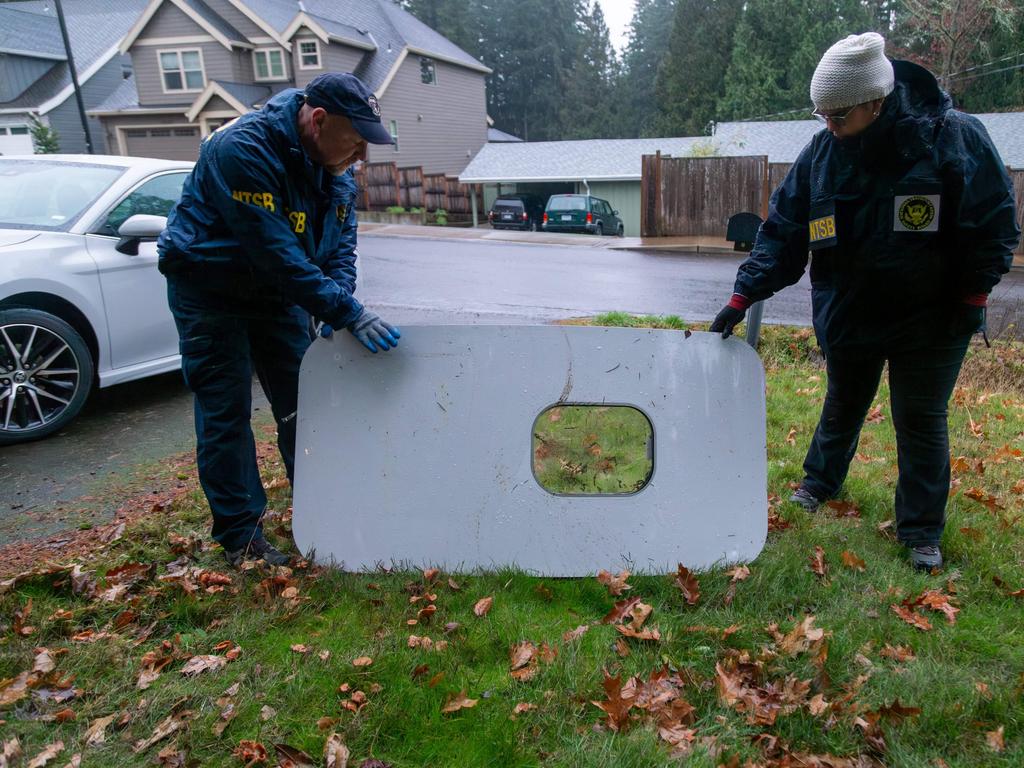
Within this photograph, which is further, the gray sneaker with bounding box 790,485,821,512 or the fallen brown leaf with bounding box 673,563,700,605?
the gray sneaker with bounding box 790,485,821,512

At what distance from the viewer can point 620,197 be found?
31672 millimetres

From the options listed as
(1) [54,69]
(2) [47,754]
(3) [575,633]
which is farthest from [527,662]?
(1) [54,69]

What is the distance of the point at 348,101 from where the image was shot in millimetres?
Answer: 2686

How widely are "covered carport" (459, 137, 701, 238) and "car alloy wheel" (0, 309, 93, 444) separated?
86.9 ft

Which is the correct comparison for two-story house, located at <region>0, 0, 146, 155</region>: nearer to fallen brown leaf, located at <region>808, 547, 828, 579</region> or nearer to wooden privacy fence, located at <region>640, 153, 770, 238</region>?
wooden privacy fence, located at <region>640, 153, 770, 238</region>

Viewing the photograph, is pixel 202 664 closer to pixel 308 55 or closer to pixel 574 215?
pixel 574 215

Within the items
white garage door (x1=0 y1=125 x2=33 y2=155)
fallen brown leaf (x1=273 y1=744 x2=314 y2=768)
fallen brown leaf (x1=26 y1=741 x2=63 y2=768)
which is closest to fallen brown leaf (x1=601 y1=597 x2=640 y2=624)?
fallen brown leaf (x1=273 y1=744 x2=314 y2=768)

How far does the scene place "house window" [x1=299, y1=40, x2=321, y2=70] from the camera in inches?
1139

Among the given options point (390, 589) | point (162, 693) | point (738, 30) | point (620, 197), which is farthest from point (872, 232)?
point (738, 30)

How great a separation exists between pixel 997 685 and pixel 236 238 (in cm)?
294

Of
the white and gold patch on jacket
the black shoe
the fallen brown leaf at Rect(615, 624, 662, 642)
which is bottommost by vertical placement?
the fallen brown leaf at Rect(615, 624, 662, 642)

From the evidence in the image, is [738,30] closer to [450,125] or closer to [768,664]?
[450,125]

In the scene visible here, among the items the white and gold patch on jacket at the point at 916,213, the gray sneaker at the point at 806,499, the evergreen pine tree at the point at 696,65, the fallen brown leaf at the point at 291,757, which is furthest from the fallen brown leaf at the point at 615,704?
the evergreen pine tree at the point at 696,65

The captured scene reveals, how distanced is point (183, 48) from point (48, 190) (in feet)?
94.5
